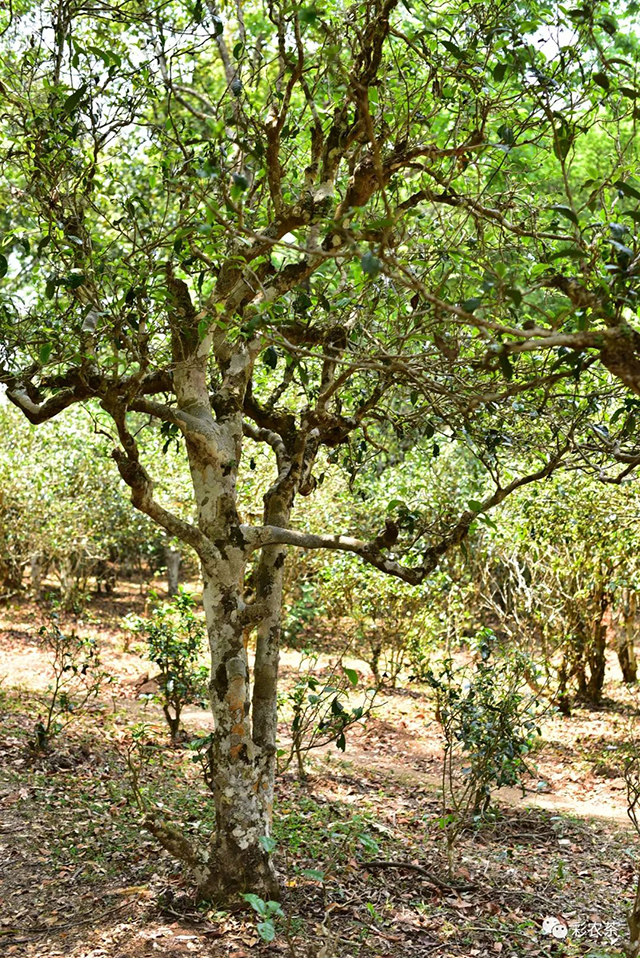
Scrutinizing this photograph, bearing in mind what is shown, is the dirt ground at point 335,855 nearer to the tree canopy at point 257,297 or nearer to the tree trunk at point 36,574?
the tree canopy at point 257,297

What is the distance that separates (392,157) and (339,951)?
401 cm

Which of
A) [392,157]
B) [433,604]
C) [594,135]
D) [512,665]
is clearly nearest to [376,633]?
[433,604]

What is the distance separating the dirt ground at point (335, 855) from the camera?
430cm

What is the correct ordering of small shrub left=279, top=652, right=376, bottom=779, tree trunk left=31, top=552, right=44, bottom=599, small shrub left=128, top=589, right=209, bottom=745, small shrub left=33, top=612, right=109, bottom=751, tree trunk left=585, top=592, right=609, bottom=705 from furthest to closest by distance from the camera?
tree trunk left=31, top=552, right=44, bottom=599 → tree trunk left=585, top=592, right=609, bottom=705 → small shrub left=128, top=589, right=209, bottom=745 → small shrub left=33, top=612, right=109, bottom=751 → small shrub left=279, top=652, right=376, bottom=779

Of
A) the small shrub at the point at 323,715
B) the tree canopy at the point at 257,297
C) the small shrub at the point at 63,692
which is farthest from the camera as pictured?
the small shrub at the point at 63,692

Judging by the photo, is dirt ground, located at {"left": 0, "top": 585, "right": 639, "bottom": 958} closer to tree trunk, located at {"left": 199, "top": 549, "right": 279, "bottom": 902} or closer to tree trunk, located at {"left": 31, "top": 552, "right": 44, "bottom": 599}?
tree trunk, located at {"left": 199, "top": 549, "right": 279, "bottom": 902}

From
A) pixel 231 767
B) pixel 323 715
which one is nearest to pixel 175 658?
pixel 323 715

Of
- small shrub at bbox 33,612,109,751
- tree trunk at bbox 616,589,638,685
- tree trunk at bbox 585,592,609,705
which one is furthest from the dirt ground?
tree trunk at bbox 616,589,638,685

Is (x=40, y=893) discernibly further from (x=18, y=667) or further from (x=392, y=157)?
(x=18, y=667)

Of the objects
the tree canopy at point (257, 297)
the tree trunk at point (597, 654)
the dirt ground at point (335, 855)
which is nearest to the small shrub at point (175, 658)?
the dirt ground at point (335, 855)

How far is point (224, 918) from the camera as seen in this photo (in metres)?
4.25

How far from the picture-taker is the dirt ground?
430 centimetres

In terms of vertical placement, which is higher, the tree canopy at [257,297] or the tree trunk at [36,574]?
the tree canopy at [257,297]

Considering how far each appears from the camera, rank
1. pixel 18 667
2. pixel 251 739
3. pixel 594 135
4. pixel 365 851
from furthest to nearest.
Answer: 1. pixel 594 135
2. pixel 18 667
3. pixel 365 851
4. pixel 251 739
